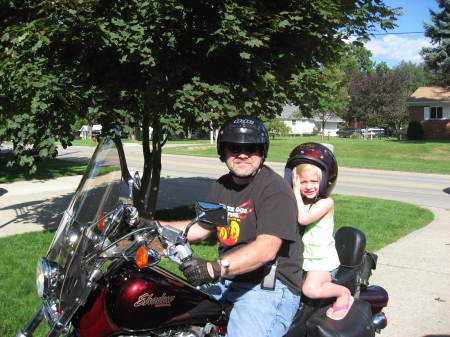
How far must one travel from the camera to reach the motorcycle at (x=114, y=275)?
2.09 meters

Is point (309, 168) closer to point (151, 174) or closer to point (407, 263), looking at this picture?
point (407, 263)

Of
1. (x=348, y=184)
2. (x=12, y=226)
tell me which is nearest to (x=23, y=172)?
(x=12, y=226)

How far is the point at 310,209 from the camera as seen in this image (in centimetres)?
294

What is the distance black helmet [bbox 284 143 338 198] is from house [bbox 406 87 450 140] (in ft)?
129

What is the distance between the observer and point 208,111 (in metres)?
5.23

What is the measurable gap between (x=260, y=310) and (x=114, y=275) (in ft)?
2.55

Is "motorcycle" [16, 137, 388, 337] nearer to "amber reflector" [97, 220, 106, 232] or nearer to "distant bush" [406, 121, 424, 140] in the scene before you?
"amber reflector" [97, 220, 106, 232]

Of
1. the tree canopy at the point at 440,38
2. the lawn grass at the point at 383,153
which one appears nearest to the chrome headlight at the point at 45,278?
the lawn grass at the point at 383,153

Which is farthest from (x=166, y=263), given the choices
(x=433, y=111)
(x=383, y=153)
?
(x=433, y=111)

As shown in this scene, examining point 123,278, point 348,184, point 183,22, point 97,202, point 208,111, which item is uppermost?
point 183,22

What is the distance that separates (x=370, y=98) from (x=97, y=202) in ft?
179

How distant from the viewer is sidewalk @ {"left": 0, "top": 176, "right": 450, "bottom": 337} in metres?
4.45

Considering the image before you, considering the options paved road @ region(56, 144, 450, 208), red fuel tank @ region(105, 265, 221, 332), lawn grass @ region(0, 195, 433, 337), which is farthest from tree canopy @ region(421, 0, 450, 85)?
red fuel tank @ region(105, 265, 221, 332)

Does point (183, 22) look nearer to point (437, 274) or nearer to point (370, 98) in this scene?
point (437, 274)
